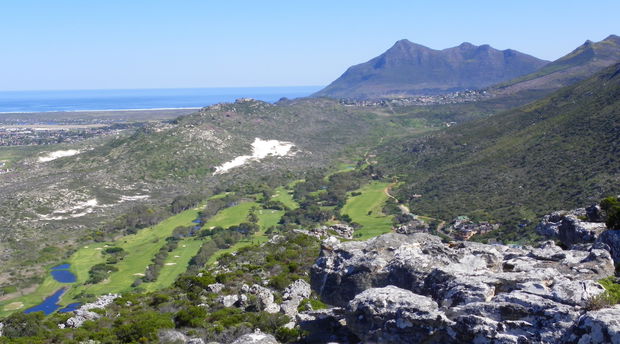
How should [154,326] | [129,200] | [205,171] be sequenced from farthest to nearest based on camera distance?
[205,171] → [129,200] → [154,326]

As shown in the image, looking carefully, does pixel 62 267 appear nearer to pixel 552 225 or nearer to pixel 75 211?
pixel 75 211

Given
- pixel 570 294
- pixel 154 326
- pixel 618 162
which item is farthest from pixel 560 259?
pixel 618 162

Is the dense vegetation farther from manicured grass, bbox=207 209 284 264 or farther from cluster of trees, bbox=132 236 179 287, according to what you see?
manicured grass, bbox=207 209 284 264

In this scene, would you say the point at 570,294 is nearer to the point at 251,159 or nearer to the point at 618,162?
the point at 618,162

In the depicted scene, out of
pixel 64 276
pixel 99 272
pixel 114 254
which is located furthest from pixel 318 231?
pixel 114 254

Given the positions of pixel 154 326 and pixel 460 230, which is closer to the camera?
pixel 154 326

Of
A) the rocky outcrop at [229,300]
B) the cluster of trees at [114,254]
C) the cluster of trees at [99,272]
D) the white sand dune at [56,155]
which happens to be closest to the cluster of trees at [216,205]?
the cluster of trees at [114,254]
